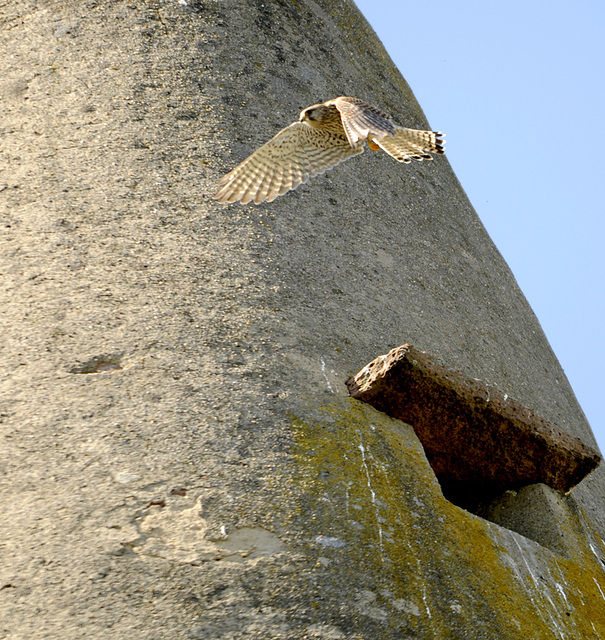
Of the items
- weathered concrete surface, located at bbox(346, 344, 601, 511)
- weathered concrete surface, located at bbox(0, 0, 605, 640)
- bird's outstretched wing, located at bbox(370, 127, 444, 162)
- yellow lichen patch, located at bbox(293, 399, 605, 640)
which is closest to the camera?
weathered concrete surface, located at bbox(0, 0, 605, 640)

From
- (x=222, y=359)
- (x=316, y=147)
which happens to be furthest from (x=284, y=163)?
(x=222, y=359)

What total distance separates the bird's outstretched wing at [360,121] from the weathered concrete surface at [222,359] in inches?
15.4

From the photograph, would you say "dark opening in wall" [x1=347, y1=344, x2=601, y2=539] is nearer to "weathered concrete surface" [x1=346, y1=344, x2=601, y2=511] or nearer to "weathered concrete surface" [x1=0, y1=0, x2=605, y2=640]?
"weathered concrete surface" [x1=346, y1=344, x2=601, y2=511]

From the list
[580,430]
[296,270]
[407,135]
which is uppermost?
[407,135]

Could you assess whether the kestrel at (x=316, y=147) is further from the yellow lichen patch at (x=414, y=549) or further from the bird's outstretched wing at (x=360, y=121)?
the yellow lichen patch at (x=414, y=549)

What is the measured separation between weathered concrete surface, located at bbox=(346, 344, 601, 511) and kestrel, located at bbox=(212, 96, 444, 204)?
106 cm

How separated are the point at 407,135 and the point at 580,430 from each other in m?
1.99

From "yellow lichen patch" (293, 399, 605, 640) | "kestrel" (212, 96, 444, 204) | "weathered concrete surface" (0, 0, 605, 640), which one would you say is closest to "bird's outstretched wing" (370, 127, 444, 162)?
"kestrel" (212, 96, 444, 204)

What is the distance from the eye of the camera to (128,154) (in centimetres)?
407

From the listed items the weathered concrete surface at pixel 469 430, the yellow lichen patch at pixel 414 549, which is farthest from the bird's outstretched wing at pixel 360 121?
the yellow lichen patch at pixel 414 549

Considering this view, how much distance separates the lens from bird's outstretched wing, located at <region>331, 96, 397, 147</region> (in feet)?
13.6

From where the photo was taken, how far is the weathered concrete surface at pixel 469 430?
11.8 feet

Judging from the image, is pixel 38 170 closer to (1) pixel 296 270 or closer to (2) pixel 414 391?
(1) pixel 296 270

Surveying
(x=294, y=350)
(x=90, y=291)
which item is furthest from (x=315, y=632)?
(x=90, y=291)
